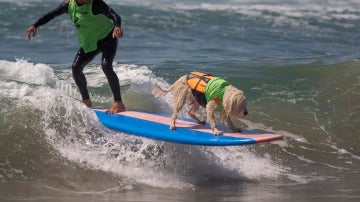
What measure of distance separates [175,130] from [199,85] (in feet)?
1.87

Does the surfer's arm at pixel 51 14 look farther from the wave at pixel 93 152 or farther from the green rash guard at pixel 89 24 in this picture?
the wave at pixel 93 152

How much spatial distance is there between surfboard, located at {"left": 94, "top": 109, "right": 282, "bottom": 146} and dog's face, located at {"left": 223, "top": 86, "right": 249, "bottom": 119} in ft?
0.80

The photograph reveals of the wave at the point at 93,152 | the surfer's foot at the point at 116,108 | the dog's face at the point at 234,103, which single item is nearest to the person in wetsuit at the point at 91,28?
the surfer's foot at the point at 116,108

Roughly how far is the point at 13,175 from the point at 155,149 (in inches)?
62.2

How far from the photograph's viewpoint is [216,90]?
7.88 meters

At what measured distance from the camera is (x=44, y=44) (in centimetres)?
1738

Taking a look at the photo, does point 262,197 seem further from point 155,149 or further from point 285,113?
point 285,113

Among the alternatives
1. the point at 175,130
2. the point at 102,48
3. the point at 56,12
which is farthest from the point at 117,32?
the point at 175,130

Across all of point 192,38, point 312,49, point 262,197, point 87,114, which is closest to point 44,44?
point 192,38

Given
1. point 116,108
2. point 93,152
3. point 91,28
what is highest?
point 91,28

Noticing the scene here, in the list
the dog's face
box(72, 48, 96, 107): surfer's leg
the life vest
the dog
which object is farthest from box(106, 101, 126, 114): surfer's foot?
the dog's face

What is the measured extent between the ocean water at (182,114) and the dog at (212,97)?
0.64m

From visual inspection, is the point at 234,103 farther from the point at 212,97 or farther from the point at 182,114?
the point at 182,114

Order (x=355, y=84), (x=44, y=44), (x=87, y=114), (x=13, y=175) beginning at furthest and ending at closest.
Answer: (x=44, y=44)
(x=355, y=84)
(x=87, y=114)
(x=13, y=175)
